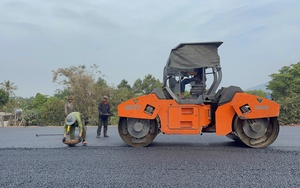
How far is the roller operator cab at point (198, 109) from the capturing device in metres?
6.95

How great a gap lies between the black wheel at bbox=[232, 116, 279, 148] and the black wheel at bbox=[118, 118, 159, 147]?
1.97 m

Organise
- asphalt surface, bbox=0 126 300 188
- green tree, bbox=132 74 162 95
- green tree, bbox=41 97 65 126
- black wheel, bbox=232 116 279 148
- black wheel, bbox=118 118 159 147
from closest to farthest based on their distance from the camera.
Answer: asphalt surface, bbox=0 126 300 188 → black wheel, bbox=232 116 279 148 → black wheel, bbox=118 118 159 147 → green tree, bbox=41 97 65 126 → green tree, bbox=132 74 162 95

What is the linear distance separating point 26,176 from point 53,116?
16.3 metres

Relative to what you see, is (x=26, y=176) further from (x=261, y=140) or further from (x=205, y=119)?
(x=261, y=140)

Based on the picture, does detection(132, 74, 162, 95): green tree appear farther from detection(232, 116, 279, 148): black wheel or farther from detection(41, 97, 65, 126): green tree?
detection(232, 116, 279, 148): black wheel

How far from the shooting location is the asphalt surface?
3906 mm

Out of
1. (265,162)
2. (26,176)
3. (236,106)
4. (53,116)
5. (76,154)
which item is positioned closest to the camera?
(26,176)

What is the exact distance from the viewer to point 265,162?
5.10 meters

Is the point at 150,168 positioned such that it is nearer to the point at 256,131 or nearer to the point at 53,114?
the point at 256,131

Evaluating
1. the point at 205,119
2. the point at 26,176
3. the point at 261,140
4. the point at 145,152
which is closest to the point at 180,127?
the point at 205,119

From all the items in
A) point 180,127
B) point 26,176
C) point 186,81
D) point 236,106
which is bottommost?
point 26,176

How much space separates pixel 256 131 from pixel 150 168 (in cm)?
336

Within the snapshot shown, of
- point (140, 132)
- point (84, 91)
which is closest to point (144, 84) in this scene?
point (84, 91)

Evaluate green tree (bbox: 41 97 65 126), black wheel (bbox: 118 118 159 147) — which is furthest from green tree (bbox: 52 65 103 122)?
black wheel (bbox: 118 118 159 147)
